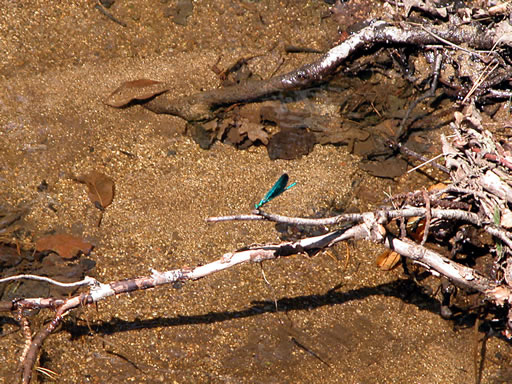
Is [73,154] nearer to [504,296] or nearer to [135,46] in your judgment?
[135,46]

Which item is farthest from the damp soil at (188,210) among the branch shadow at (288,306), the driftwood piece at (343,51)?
the driftwood piece at (343,51)

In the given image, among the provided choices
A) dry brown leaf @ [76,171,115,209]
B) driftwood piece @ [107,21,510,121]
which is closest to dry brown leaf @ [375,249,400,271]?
driftwood piece @ [107,21,510,121]

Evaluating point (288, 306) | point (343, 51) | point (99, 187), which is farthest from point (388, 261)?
point (99, 187)

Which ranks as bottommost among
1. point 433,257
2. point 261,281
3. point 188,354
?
point 188,354

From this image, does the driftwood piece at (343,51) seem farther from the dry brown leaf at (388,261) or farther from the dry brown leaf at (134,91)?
the dry brown leaf at (388,261)

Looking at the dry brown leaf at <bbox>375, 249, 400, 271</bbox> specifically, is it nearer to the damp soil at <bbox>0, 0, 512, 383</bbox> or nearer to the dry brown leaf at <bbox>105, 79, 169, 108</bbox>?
the damp soil at <bbox>0, 0, 512, 383</bbox>

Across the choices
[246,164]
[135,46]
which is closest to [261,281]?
[246,164]
